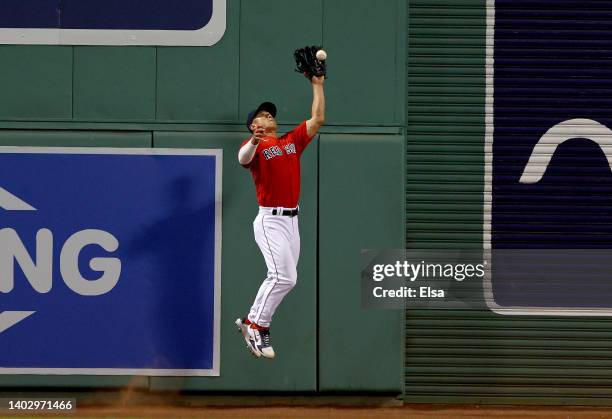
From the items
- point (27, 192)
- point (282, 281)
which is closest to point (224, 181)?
point (282, 281)

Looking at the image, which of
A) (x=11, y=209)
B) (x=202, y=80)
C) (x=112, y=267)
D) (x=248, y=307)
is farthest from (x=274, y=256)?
(x=11, y=209)

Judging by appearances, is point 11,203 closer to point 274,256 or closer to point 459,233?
point 274,256

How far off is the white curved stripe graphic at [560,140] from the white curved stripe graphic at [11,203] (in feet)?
18.1

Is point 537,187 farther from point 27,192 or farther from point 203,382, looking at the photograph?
point 27,192

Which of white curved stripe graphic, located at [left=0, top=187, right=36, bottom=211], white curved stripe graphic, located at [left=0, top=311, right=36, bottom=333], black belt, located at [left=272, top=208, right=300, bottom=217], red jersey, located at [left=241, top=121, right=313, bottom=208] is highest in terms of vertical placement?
red jersey, located at [left=241, top=121, right=313, bottom=208]

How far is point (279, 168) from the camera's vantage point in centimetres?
1257

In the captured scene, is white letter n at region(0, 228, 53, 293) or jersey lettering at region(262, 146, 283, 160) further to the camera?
white letter n at region(0, 228, 53, 293)

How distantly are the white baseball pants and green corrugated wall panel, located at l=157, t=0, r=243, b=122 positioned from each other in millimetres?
1331

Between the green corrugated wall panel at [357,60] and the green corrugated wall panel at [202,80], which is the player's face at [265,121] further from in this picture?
the green corrugated wall panel at [357,60]

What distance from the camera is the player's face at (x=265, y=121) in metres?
12.8

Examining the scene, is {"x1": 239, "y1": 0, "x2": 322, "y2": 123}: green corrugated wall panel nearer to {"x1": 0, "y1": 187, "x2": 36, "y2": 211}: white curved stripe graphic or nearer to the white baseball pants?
the white baseball pants

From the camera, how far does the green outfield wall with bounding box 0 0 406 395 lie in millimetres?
13281

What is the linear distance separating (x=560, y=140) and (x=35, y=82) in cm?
591

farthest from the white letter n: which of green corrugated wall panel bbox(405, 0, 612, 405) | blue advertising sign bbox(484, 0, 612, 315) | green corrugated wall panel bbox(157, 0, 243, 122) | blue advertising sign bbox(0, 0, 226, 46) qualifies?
blue advertising sign bbox(484, 0, 612, 315)
